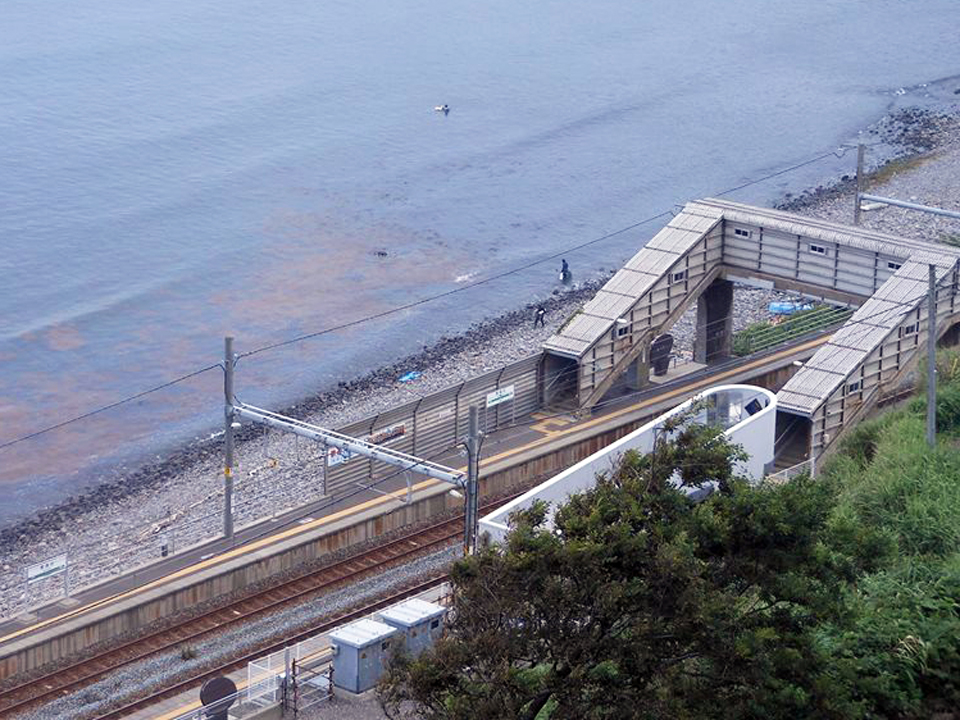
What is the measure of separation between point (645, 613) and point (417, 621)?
8.64 metres

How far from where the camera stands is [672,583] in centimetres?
1759

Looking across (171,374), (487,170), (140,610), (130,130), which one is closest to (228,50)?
(130,130)

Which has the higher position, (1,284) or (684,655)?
(684,655)

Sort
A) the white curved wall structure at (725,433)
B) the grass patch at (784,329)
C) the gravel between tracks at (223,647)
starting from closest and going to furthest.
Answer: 1. the gravel between tracks at (223,647)
2. the white curved wall structure at (725,433)
3. the grass patch at (784,329)

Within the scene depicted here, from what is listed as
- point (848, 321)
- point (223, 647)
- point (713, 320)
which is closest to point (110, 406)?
point (713, 320)

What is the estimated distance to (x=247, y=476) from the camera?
41438 millimetres

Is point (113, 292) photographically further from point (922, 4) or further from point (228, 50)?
point (922, 4)

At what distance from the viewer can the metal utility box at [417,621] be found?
84.9 ft

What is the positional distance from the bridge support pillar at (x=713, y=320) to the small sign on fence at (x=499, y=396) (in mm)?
7088

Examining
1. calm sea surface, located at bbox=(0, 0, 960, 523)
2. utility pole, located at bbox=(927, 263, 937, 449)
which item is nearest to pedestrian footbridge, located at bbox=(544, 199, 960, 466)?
utility pole, located at bbox=(927, 263, 937, 449)

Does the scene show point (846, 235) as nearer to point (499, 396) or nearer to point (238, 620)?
point (499, 396)

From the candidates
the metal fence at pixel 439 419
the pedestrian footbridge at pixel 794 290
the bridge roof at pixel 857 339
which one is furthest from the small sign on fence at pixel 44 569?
the bridge roof at pixel 857 339

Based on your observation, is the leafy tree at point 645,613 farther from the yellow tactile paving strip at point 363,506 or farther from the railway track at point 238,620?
the yellow tactile paving strip at point 363,506

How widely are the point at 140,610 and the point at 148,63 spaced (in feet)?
221
